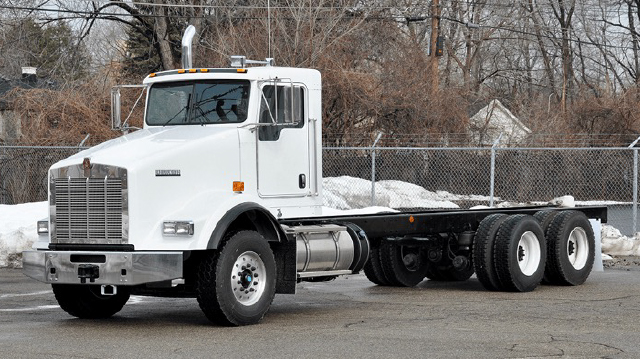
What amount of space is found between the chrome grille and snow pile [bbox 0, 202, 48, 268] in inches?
284

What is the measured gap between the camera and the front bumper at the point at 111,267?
10.2m

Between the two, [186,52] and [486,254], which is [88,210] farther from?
[486,254]

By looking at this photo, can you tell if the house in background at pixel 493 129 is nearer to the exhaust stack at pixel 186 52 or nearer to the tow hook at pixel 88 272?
the exhaust stack at pixel 186 52

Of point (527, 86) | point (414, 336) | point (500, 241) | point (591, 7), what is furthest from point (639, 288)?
point (591, 7)

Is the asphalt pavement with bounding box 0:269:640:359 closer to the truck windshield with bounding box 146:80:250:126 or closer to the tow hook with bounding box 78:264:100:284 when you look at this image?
the tow hook with bounding box 78:264:100:284

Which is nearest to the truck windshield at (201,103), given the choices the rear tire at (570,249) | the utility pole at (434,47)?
the rear tire at (570,249)

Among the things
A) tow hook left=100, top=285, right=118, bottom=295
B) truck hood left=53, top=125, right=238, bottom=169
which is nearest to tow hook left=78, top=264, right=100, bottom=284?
tow hook left=100, top=285, right=118, bottom=295

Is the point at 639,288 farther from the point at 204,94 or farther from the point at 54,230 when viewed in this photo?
the point at 54,230

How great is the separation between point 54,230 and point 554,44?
44.9 metres

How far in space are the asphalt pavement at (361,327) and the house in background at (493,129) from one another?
17760mm

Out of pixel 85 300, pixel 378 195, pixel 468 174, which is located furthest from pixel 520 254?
pixel 468 174

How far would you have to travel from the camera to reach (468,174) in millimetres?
26312

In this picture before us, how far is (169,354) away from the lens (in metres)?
8.93

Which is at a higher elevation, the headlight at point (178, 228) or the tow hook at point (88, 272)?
the headlight at point (178, 228)
